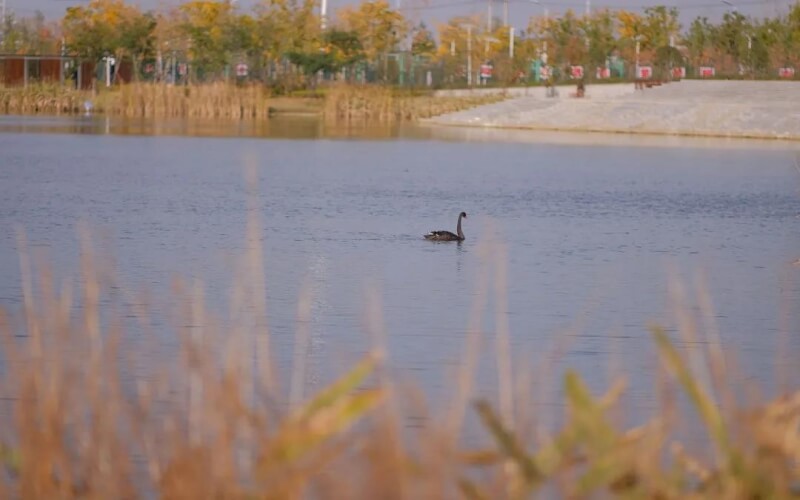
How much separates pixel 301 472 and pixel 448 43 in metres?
97.5

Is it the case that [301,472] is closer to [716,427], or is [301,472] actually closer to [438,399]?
[716,427]

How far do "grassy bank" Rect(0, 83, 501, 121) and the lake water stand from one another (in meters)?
15.4

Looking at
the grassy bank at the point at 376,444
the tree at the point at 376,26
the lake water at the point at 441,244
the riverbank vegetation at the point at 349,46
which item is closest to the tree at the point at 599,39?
the riverbank vegetation at the point at 349,46

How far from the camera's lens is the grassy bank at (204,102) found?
4897 centimetres

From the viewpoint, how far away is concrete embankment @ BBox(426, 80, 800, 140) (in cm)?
4122

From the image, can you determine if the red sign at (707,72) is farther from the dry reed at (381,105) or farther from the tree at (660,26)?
the tree at (660,26)

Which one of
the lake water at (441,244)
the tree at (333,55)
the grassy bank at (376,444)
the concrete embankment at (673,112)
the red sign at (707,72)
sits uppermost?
the tree at (333,55)

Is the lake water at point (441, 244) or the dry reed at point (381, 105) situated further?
the dry reed at point (381, 105)

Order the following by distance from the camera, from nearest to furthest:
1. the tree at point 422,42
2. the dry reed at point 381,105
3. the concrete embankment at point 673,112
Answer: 1. the concrete embankment at point 673,112
2. the dry reed at point 381,105
3. the tree at point 422,42

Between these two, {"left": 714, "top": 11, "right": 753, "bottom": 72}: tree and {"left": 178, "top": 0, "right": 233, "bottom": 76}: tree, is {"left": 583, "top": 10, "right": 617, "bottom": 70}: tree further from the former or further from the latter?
{"left": 178, "top": 0, "right": 233, "bottom": 76}: tree

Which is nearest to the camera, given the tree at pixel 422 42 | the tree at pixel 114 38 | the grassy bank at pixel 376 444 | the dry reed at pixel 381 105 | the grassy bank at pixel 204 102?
the grassy bank at pixel 376 444

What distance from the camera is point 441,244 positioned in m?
15.2

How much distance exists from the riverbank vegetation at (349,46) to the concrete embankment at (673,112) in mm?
7455

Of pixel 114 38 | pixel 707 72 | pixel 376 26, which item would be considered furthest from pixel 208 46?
pixel 707 72
